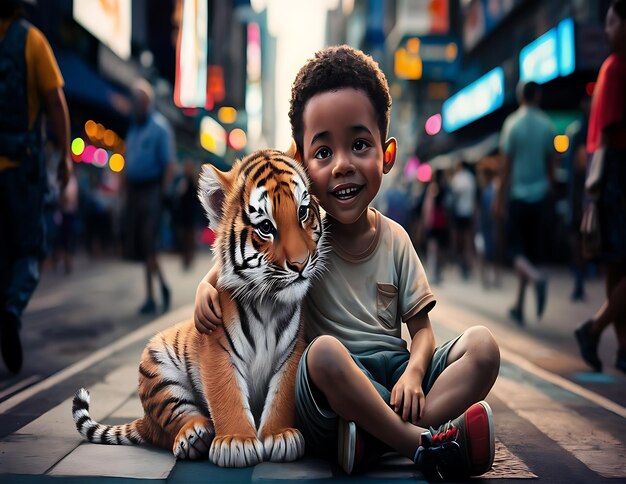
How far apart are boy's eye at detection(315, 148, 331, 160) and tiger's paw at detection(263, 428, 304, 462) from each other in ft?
3.20

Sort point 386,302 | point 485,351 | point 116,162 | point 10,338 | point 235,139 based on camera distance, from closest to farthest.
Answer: point 485,351, point 386,302, point 10,338, point 116,162, point 235,139

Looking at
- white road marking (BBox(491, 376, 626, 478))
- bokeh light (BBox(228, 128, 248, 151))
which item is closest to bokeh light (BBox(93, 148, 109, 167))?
white road marking (BBox(491, 376, 626, 478))

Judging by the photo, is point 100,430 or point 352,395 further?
point 100,430

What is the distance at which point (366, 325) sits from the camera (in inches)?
118

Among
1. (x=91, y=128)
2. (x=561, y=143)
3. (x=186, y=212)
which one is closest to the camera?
(x=186, y=212)

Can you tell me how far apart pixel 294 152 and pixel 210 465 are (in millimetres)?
1168

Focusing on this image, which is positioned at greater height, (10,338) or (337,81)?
Answer: (337,81)

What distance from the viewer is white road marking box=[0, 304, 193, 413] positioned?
420cm

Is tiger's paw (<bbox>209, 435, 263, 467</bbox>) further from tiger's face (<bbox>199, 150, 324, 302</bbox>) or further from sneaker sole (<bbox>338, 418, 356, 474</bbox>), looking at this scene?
tiger's face (<bbox>199, 150, 324, 302</bbox>)

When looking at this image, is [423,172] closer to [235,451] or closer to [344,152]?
[344,152]

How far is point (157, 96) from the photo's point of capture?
101ft

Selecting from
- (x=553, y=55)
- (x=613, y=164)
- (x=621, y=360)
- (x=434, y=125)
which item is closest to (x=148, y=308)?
(x=621, y=360)

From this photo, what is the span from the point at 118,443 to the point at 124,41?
67.1ft

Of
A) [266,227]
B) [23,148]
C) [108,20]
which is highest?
[108,20]
